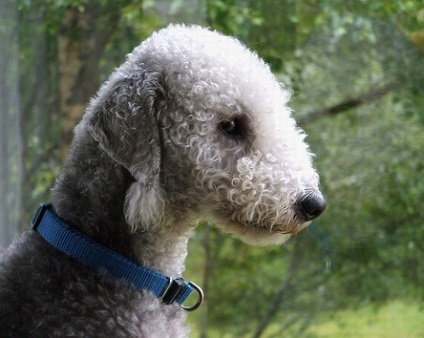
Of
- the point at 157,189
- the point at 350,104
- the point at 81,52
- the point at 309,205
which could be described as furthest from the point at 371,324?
the point at 157,189

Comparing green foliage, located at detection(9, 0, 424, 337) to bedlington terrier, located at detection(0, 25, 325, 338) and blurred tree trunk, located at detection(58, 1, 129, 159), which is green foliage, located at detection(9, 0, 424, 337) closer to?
blurred tree trunk, located at detection(58, 1, 129, 159)

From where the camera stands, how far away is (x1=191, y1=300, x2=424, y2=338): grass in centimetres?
307

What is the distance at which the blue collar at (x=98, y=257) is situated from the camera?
1466 mm

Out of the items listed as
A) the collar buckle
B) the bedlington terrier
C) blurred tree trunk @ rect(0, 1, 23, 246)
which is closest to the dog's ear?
the bedlington terrier

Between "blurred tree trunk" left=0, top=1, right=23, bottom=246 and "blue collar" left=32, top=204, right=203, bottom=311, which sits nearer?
"blue collar" left=32, top=204, right=203, bottom=311

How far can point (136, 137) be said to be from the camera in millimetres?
1493

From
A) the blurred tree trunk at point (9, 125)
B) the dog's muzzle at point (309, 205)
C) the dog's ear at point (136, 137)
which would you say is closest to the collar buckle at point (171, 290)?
the dog's ear at point (136, 137)

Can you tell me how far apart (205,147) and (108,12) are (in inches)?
64.6

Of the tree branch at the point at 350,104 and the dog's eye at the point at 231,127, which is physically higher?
the dog's eye at the point at 231,127

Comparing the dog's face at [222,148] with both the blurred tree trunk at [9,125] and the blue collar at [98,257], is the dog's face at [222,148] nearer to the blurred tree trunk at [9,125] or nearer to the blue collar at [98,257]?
the blue collar at [98,257]

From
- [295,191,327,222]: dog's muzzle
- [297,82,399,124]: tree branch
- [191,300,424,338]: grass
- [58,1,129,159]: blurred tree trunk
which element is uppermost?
[295,191,327,222]: dog's muzzle

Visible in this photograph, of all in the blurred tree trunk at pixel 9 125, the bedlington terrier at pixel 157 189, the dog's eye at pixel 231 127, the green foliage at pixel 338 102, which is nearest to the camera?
the bedlington terrier at pixel 157 189

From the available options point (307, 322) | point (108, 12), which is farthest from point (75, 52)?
point (307, 322)

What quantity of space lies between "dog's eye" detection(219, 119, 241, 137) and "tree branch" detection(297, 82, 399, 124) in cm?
160
